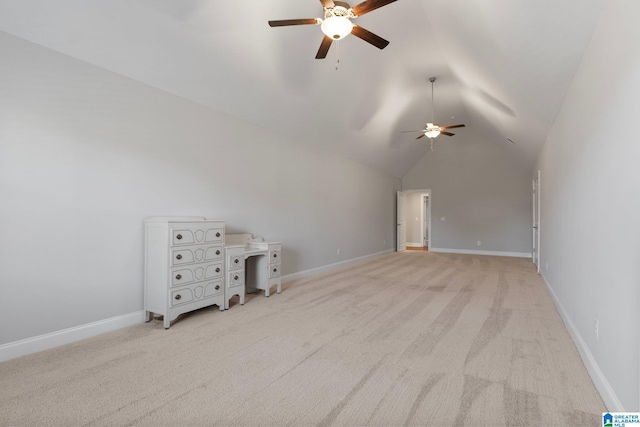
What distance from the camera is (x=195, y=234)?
3295mm

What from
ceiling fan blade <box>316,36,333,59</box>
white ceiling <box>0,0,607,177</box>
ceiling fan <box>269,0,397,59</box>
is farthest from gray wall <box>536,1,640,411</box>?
ceiling fan blade <box>316,36,333,59</box>

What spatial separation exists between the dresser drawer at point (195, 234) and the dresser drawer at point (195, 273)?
260mm

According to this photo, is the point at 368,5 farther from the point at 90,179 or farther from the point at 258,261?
the point at 258,261

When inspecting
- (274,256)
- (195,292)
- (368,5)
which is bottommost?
(195,292)

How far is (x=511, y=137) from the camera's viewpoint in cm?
646

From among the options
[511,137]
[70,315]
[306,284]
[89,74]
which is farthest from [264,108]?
[511,137]

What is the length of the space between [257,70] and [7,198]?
2631 millimetres

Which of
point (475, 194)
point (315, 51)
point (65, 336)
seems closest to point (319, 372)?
point (65, 336)

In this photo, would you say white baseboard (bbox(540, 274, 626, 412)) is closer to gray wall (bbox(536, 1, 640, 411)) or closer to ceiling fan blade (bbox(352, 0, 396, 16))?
gray wall (bbox(536, 1, 640, 411))

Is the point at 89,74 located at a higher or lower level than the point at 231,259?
higher

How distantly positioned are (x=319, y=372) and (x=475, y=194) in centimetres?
877

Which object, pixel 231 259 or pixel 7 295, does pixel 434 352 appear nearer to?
pixel 231 259

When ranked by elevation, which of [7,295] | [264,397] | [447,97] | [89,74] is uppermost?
[447,97]

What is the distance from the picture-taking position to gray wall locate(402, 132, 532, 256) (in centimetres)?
885
